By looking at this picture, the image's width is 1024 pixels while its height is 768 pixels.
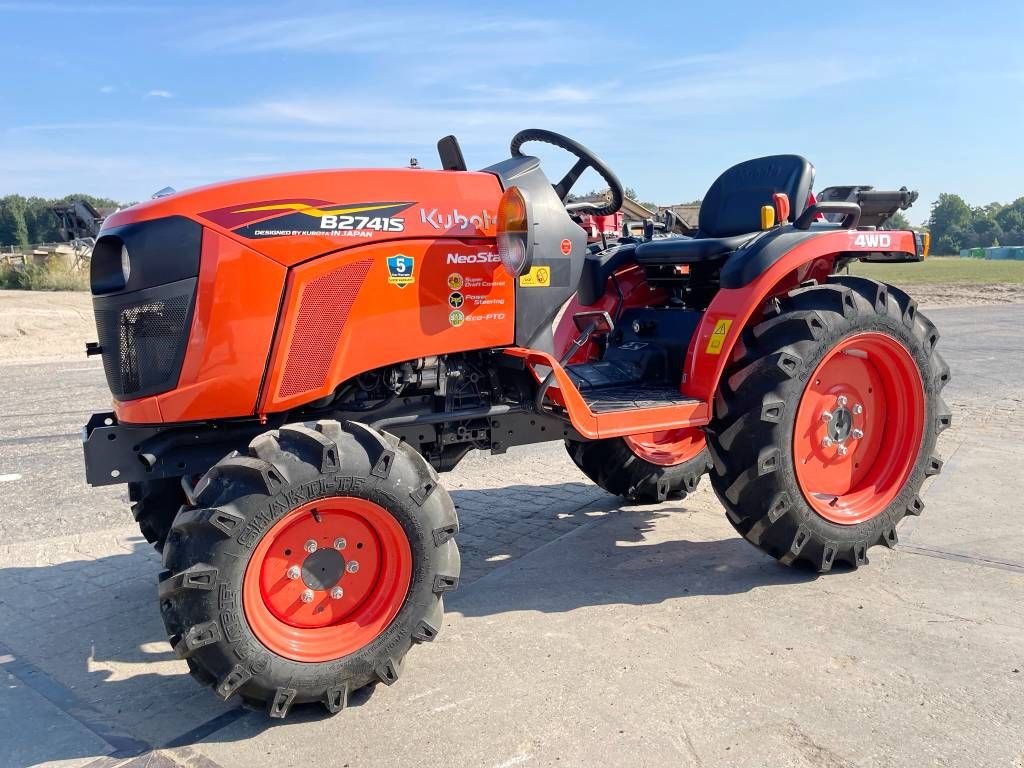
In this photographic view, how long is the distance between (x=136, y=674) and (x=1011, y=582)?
11.9ft

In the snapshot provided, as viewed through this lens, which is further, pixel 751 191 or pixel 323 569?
pixel 751 191

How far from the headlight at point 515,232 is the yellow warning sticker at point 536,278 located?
15cm

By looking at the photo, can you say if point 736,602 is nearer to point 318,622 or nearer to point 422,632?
point 422,632

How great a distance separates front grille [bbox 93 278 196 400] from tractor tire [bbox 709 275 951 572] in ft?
7.45

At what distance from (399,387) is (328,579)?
813mm

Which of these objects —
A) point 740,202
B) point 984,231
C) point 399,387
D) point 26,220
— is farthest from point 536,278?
point 984,231

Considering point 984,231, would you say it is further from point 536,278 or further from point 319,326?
point 319,326

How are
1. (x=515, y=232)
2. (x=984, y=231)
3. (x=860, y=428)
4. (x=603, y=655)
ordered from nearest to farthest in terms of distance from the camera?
(x=603, y=655) → (x=515, y=232) → (x=860, y=428) → (x=984, y=231)

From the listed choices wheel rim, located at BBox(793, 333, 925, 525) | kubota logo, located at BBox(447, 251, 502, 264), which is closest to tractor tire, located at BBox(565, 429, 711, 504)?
wheel rim, located at BBox(793, 333, 925, 525)

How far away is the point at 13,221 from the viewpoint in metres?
53.5

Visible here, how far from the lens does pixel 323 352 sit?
3.21 m

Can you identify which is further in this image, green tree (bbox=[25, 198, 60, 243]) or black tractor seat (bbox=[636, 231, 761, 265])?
green tree (bbox=[25, 198, 60, 243])

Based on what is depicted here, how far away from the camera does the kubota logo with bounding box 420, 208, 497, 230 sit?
3.38 m

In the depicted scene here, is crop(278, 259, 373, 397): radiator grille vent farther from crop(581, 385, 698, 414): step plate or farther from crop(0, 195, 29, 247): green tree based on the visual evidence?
crop(0, 195, 29, 247): green tree
